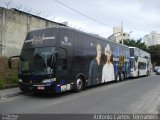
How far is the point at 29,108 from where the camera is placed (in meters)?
10.1

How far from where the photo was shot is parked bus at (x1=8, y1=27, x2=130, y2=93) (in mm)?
12859

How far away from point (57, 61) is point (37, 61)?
0.98 metres

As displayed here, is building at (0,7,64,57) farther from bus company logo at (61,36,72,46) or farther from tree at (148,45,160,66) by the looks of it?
tree at (148,45,160,66)

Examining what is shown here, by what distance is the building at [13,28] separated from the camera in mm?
19094

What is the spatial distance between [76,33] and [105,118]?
7.68 meters

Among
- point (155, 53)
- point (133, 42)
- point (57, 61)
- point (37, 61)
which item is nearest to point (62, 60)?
point (57, 61)

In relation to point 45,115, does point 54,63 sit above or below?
above

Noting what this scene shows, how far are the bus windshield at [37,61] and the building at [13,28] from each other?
19.8ft

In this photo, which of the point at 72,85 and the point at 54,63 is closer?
the point at 54,63

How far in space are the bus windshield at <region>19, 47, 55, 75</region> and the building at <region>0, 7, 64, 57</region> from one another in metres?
6.04

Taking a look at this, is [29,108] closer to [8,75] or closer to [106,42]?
[8,75]

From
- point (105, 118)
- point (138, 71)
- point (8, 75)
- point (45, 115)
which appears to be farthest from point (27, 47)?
point (138, 71)

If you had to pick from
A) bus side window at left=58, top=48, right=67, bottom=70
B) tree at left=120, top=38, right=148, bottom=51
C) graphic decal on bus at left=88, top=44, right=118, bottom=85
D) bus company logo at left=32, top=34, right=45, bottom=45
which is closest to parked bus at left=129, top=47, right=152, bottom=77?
graphic decal on bus at left=88, top=44, right=118, bottom=85

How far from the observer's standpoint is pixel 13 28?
65.5 ft
